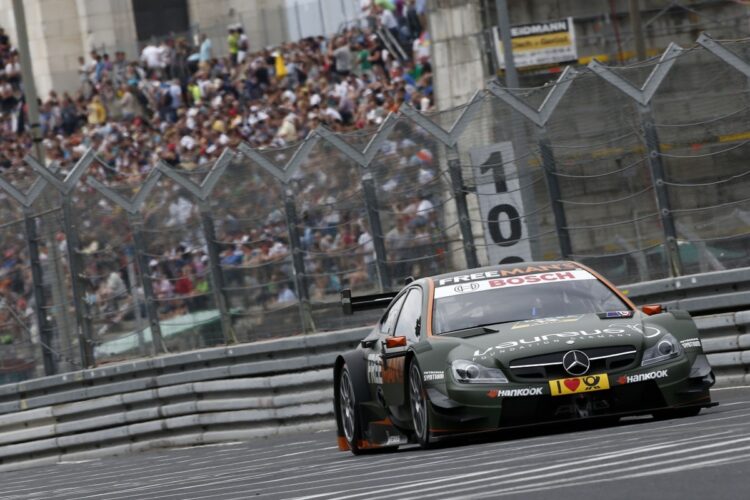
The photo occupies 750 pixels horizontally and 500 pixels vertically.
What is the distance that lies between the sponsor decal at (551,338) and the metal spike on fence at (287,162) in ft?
19.9

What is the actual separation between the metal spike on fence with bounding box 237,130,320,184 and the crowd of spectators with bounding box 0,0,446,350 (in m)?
0.12

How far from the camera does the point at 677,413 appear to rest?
37.5 feet

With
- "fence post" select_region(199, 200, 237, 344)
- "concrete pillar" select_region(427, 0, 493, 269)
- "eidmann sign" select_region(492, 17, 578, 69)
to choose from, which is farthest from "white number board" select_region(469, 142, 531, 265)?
"eidmann sign" select_region(492, 17, 578, 69)

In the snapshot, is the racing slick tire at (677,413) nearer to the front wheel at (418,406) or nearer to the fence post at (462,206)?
the front wheel at (418,406)

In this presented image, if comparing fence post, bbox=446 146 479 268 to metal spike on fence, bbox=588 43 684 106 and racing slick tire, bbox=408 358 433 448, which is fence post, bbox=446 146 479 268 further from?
racing slick tire, bbox=408 358 433 448

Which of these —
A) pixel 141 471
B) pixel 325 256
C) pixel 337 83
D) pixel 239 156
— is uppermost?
pixel 337 83

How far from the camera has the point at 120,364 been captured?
61.0 ft

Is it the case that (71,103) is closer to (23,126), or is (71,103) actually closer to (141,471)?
(23,126)

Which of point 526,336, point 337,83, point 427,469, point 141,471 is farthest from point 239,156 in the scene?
point 337,83

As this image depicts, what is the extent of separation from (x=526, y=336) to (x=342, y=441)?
264cm

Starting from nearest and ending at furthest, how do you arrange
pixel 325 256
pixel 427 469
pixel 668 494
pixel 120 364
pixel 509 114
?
1. pixel 668 494
2. pixel 427 469
3. pixel 509 114
4. pixel 325 256
5. pixel 120 364

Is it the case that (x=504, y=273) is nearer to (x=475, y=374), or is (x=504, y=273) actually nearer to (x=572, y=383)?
(x=475, y=374)

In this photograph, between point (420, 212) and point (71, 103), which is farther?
point (71, 103)

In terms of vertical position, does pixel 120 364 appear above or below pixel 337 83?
below
